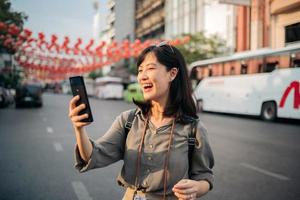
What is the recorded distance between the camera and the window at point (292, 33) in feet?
7.54

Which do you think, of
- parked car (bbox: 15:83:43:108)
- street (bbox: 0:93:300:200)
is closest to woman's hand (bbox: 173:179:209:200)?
street (bbox: 0:93:300:200)

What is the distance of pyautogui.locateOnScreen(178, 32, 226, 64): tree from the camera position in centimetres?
3079

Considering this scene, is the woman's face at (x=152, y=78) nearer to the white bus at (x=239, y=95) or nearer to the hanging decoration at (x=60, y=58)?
the hanging decoration at (x=60, y=58)

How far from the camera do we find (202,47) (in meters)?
31.9

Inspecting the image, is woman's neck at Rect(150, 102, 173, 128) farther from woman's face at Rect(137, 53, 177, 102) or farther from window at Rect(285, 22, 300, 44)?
window at Rect(285, 22, 300, 44)

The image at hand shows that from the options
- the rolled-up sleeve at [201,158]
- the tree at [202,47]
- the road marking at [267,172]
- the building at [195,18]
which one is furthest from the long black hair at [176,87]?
the tree at [202,47]

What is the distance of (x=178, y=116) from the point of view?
1981mm

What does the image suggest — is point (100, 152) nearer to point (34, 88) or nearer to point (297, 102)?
point (297, 102)

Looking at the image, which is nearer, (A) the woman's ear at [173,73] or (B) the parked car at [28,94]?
(A) the woman's ear at [173,73]

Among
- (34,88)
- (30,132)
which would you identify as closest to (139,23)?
(30,132)

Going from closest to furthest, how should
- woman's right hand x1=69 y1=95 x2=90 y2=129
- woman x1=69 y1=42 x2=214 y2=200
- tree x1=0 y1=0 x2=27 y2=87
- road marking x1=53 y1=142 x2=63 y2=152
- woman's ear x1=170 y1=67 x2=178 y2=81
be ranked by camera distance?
woman's right hand x1=69 y1=95 x2=90 y2=129 → woman x1=69 y1=42 x2=214 y2=200 → woman's ear x1=170 y1=67 x2=178 y2=81 → tree x1=0 y1=0 x2=27 y2=87 → road marking x1=53 y1=142 x2=63 y2=152

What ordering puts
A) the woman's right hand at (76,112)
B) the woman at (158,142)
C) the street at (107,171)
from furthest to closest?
the street at (107,171), the woman at (158,142), the woman's right hand at (76,112)

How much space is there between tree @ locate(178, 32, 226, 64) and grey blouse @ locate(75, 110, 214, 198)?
29.4 m

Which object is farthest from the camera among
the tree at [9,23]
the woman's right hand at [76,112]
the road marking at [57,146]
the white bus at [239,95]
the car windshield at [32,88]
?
the car windshield at [32,88]
